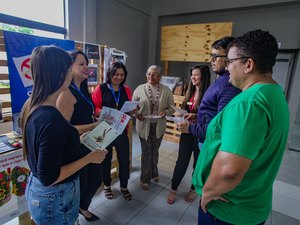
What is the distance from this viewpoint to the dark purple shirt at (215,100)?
1202 mm

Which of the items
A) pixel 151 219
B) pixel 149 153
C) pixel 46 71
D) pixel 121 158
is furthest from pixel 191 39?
pixel 46 71

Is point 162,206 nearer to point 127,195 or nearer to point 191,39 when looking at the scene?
point 127,195

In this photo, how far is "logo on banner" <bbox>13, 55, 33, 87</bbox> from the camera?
1.70 meters

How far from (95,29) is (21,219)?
297cm

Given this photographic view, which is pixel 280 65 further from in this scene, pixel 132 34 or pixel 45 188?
pixel 45 188

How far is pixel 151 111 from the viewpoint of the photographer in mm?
2258

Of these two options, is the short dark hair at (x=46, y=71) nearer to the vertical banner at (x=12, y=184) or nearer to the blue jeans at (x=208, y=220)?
the vertical banner at (x=12, y=184)

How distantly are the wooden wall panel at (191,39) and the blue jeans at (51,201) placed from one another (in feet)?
11.2

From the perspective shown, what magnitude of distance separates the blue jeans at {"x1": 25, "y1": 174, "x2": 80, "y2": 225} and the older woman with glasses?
128 centimetres

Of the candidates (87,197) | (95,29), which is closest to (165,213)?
(87,197)

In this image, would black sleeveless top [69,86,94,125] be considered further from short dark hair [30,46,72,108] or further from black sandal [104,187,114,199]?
black sandal [104,187,114,199]

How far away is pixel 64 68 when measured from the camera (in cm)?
90

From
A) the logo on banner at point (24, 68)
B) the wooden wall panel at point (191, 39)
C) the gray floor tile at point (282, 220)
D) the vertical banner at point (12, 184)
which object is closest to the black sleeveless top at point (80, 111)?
the vertical banner at point (12, 184)

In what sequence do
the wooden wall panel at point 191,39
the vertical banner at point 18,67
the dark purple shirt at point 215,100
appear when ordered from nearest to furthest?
the dark purple shirt at point 215,100 < the vertical banner at point 18,67 < the wooden wall panel at point 191,39
